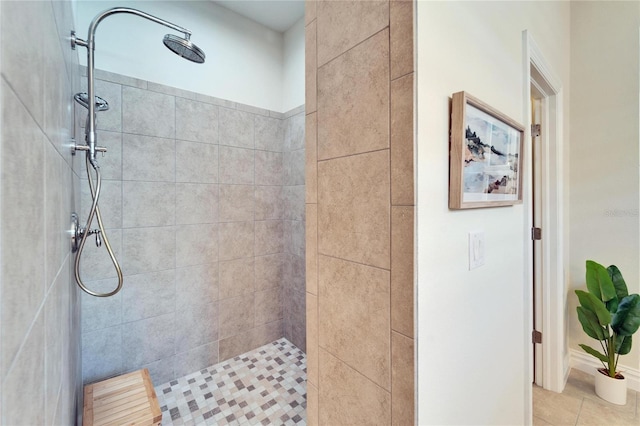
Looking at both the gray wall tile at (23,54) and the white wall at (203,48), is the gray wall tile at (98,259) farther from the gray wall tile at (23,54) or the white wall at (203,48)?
the gray wall tile at (23,54)

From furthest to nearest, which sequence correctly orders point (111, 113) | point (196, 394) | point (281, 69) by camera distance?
point (281, 69), point (196, 394), point (111, 113)

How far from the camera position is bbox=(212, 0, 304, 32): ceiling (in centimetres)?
215

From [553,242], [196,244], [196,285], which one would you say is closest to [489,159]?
[553,242]

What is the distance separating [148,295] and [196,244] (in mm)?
457

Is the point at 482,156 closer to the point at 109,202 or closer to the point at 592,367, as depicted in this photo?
the point at 109,202

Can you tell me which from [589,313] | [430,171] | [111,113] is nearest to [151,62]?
[111,113]

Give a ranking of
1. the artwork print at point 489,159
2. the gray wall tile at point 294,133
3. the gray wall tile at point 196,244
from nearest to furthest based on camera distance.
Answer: the artwork print at point 489,159
the gray wall tile at point 196,244
the gray wall tile at point 294,133

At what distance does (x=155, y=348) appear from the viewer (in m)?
1.91

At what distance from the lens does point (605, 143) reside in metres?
1.94

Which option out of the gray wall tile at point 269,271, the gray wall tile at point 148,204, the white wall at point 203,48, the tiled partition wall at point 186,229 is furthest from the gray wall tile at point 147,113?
the gray wall tile at point 269,271

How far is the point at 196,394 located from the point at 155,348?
0.43 meters

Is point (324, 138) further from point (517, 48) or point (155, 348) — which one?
point (155, 348)

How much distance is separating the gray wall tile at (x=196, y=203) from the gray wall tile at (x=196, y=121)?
0.37m

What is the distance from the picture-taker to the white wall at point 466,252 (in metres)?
0.72
